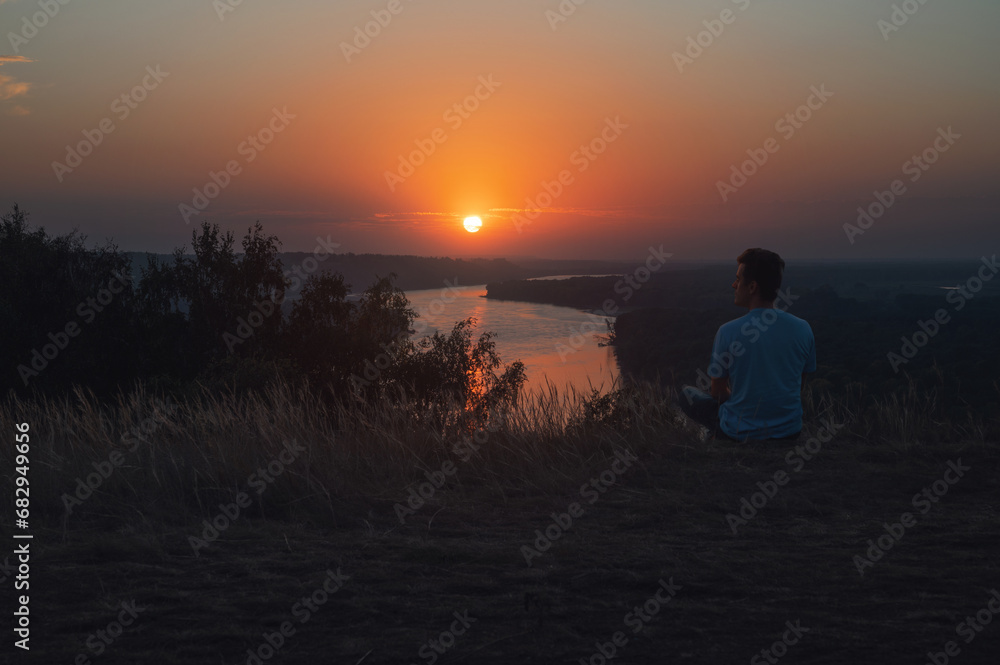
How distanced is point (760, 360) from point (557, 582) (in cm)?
257

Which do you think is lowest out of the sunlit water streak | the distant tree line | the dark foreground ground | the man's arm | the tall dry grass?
the dark foreground ground

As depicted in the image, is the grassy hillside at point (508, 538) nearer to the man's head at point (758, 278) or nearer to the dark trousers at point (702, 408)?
the dark trousers at point (702, 408)


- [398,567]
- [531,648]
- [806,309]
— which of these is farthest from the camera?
[806,309]

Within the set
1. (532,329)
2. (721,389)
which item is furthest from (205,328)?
(532,329)

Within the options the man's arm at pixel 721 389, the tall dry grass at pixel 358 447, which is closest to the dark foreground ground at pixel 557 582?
the tall dry grass at pixel 358 447

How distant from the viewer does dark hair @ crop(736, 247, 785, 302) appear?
198 inches

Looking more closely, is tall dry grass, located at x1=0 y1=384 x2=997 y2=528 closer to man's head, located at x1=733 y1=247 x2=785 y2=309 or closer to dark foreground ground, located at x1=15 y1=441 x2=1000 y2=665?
dark foreground ground, located at x1=15 y1=441 x2=1000 y2=665

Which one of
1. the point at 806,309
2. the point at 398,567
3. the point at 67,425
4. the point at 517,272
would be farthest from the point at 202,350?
the point at 517,272

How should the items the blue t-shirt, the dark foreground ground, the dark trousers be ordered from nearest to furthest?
the dark foreground ground, the blue t-shirt, the dark trousers

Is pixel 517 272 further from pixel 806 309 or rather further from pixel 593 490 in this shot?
pixel 593 490

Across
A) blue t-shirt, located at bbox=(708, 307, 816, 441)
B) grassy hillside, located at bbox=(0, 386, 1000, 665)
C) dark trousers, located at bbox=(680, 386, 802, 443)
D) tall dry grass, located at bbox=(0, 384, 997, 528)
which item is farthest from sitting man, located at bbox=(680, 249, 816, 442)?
tall dry grass, located at bbox=(0, 384, 997, 528)

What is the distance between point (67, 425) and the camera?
5.68 meters

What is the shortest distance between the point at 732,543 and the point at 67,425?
17.0 feet

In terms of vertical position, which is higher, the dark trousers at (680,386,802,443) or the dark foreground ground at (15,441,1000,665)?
the dark trousers at (680,386,802,443)
